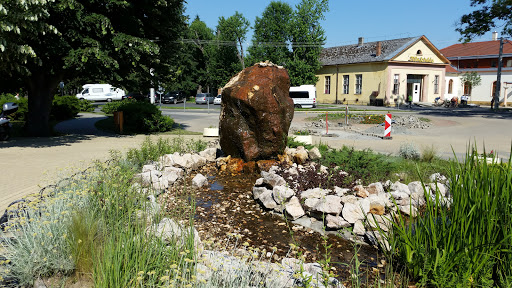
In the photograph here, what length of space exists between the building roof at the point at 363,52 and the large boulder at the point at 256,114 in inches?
1586

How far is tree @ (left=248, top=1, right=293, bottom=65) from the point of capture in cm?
5166

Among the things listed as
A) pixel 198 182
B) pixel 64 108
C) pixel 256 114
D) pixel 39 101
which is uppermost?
pixel 39 101

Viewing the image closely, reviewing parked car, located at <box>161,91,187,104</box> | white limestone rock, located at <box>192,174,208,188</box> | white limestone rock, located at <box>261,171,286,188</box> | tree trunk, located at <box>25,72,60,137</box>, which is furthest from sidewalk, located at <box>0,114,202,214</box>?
parked car, located at <box>161,91,187,104</box>

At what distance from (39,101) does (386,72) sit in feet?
128

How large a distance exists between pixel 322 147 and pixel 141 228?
713 cm

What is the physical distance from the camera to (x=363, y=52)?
50.2 m

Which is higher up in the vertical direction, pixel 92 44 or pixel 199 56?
pixel 199 56

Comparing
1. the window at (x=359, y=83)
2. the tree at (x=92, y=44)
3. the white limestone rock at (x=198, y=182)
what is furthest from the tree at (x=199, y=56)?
the white limestone rock at (x=198, y=182)

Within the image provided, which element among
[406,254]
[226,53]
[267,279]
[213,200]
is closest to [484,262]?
[406,254]

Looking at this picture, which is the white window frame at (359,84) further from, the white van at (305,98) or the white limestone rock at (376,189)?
the white limestone rock at (376,189)

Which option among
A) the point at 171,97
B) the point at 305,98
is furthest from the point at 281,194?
the point at 171,97

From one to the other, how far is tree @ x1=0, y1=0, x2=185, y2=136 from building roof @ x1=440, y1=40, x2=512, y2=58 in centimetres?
5219

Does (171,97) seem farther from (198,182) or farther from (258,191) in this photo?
(258,191)

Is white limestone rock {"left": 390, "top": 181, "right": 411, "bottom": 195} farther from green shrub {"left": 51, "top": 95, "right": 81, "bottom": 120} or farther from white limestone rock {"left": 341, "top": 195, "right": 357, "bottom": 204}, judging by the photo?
green shrub {"left": 51, "top": 95, "right": 81, "bottom": 120}
